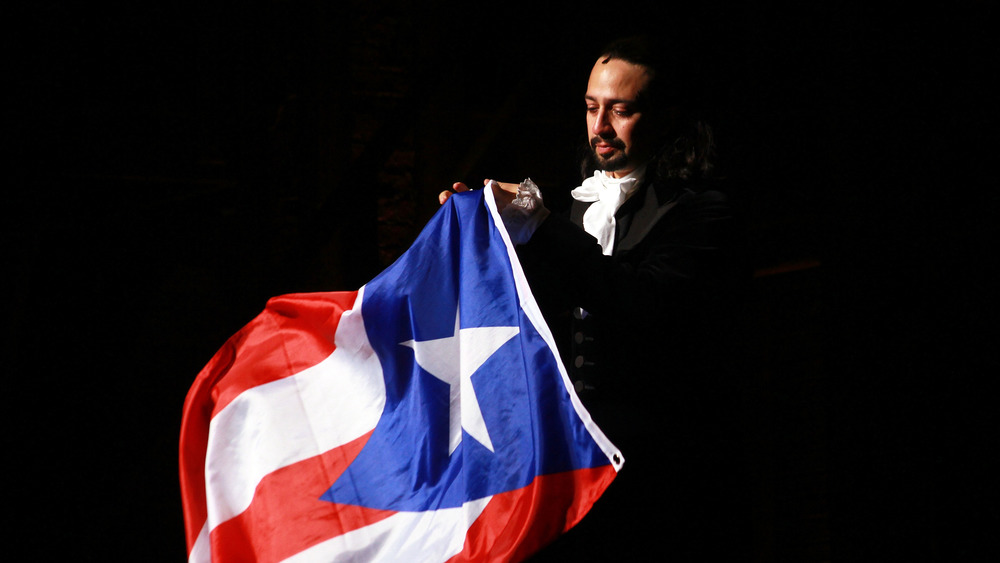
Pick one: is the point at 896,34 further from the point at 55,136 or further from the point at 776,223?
the point at 55,136

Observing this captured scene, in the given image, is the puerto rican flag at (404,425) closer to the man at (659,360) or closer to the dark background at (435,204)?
the man at (659,360)

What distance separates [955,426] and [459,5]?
2.29 meters

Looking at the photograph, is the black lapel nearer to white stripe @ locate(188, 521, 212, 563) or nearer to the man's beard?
the man's beard

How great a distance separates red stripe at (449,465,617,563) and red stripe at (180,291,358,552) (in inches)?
27.6

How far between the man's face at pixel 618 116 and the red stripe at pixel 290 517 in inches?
34.4

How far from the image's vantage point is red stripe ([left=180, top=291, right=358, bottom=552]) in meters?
1.91

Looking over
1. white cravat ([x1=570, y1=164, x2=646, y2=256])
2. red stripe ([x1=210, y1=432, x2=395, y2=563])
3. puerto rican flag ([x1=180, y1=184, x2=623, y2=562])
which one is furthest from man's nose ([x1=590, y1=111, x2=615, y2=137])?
red stripe ([x1=210, y1=432, x2=395, y2=563])

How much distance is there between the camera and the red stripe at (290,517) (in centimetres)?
173

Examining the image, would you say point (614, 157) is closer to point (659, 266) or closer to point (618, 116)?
point (618, 116)

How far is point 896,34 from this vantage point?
2.61m

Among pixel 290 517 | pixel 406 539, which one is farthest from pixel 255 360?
pixel 406 539

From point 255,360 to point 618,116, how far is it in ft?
3.34

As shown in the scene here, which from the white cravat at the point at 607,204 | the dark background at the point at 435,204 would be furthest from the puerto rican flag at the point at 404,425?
the dark background at the point at 435,204

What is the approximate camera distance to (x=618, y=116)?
6.22ft
